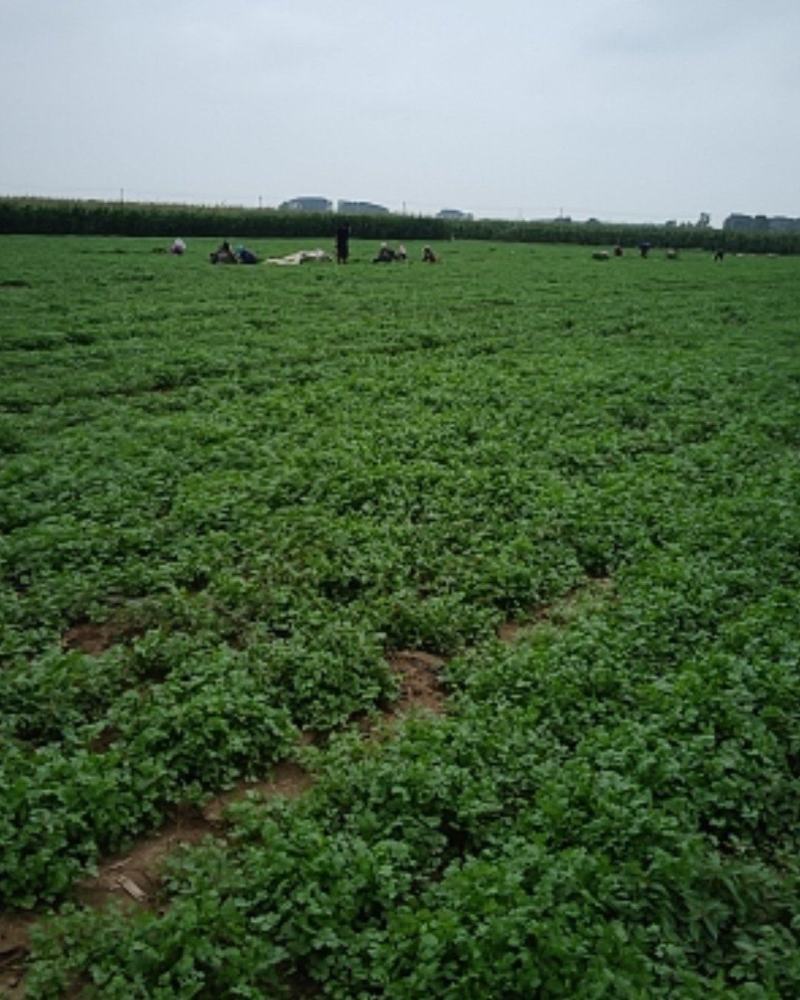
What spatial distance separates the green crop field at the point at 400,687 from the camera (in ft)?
11.3

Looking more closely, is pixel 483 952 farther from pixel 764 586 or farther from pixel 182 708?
pixel 764 586

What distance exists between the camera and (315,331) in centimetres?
1725

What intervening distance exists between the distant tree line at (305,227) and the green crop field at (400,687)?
3536 centimetres

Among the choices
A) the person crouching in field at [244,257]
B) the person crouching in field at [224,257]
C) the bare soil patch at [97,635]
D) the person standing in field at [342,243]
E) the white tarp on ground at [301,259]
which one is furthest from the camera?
the person standing in field at [342,243]

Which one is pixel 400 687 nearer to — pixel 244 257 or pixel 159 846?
pixel 159 846

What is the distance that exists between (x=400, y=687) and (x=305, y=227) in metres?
51.9

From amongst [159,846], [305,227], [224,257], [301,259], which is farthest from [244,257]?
[159,846]

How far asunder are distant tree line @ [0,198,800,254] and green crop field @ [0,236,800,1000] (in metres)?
35.4

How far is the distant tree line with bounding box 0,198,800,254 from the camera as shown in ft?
143

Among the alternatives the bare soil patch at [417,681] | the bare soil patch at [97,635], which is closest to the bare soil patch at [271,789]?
the bare soil patch at [417,681]

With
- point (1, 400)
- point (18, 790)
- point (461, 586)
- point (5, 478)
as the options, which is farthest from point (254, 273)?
point (18, 790)

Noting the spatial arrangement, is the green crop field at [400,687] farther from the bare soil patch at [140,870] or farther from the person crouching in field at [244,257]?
the person crouching in field at [244,257]

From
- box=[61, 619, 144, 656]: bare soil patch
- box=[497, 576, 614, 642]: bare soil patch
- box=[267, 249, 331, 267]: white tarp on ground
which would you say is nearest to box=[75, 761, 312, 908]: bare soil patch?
box=[61, 619, 144, 656]: bare soil patch

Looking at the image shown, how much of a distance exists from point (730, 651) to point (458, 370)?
9.15m
